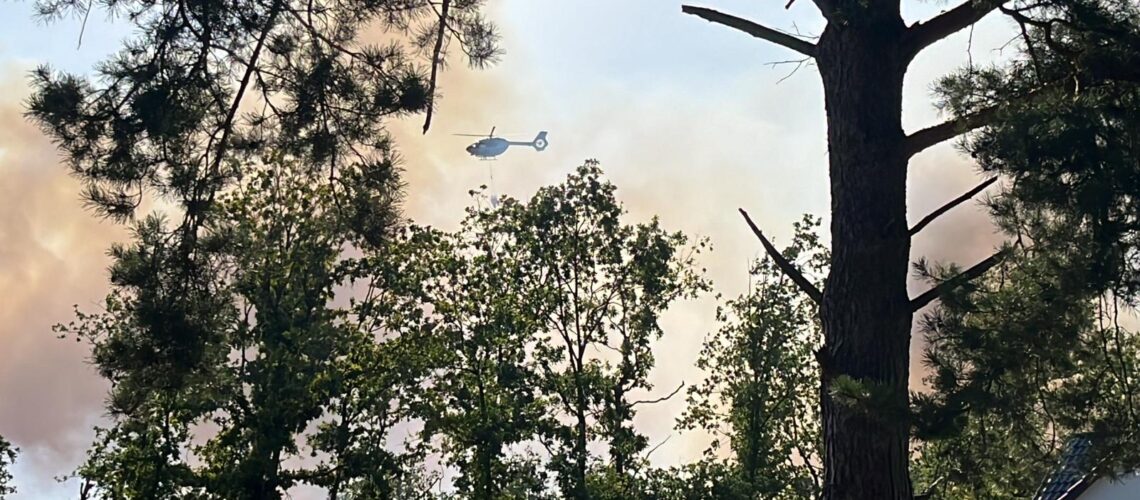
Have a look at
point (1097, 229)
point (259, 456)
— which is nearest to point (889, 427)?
point (1097, 229)

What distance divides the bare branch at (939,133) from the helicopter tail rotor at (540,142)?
15513 mm

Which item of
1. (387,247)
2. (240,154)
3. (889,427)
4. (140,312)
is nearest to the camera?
(889,427)

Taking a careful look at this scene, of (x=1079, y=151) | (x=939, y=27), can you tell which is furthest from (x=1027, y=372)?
(x=939, y=27)

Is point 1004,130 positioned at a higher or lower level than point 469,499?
lower

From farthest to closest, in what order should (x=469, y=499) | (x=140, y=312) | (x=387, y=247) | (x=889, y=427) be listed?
(x=469, y=499) → (x=387, y=247) → (x=140, y=312) → (x=889, y=427)

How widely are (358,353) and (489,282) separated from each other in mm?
2313

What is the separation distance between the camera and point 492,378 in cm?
1595

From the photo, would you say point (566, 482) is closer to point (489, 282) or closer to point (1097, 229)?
point (489, 282)

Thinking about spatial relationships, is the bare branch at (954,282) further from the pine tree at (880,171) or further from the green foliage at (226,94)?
the green foliage at (226,94)

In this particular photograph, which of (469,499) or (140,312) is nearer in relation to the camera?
(140,312)

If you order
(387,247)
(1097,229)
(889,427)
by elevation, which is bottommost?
(889,427)

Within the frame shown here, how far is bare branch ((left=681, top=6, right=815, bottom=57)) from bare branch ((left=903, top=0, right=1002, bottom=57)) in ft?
1.49

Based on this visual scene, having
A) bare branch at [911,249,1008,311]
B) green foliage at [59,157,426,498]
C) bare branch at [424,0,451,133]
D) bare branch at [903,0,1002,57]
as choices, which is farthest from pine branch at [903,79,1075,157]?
green foliage at [59,157,426,498]

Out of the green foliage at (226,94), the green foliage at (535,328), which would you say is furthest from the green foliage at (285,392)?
the green foliage at (226,94)
